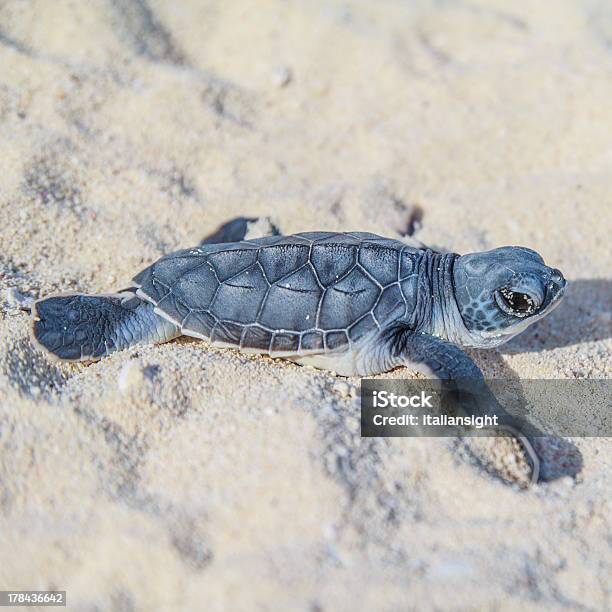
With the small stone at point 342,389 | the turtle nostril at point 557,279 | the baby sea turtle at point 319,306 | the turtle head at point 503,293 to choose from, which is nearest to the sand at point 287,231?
the small stone at point 342,389

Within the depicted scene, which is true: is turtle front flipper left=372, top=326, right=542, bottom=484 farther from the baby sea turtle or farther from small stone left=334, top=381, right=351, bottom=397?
small stone left=334, top=381, right=351, bottom=397

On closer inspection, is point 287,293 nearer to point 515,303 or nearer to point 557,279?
point 515,303

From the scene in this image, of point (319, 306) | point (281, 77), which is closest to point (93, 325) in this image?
point (319, 306)

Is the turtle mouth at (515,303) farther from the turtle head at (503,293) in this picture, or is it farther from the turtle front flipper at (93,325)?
the turtle front flipper at (93,325)

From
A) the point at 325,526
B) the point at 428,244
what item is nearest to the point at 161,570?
the point at 325,526

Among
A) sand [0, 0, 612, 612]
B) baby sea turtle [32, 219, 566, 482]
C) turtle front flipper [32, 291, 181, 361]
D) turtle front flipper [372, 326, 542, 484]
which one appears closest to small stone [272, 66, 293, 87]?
sand [0, 0, 612, 612]

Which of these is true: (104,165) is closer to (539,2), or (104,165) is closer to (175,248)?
(175,248)
